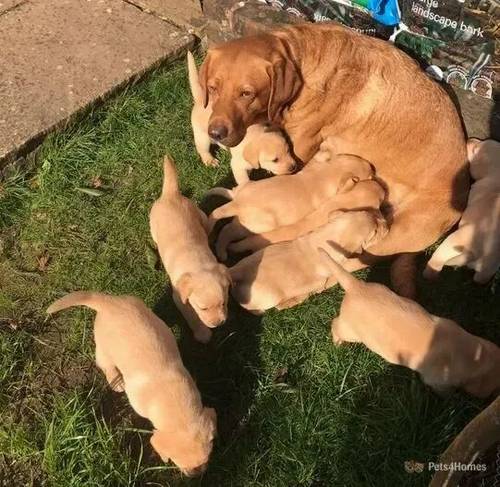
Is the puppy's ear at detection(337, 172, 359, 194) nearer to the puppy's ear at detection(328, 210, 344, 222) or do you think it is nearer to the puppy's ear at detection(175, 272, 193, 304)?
the puppy's ear at detection(328, 210, 344, 222)

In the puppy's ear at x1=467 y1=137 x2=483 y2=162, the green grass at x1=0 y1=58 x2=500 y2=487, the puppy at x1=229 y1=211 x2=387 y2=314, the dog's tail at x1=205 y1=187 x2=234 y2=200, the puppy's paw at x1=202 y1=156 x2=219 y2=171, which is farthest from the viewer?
the puppy's paw at x1=202 y1=156 x2=219 y2=171

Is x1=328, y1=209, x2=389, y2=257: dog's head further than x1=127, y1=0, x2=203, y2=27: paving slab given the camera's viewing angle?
No

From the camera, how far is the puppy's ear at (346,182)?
4352 millimetres

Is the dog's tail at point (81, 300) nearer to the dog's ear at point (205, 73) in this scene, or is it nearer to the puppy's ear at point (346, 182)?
the dog's ear at point (205, 73)

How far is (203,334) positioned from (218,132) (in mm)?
1299

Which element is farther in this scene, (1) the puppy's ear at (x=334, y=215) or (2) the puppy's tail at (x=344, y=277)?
(1) the puppy's ear at (x=334, y=215)

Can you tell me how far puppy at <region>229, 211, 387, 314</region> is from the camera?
396 cm

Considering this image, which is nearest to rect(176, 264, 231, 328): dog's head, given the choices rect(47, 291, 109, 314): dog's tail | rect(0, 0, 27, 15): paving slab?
rect(47, 291, 109, 314): dog's tail

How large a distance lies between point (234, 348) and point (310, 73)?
1915 millimetres

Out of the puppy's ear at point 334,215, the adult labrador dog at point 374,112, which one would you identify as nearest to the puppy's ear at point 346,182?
the puppy's ear at point 334,215

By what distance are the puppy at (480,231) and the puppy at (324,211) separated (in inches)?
21.9

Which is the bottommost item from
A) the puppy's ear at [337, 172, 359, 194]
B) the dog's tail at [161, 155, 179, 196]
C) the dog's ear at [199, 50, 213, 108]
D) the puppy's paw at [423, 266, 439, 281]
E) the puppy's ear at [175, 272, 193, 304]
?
the puppy's paw at [423, 266, 439, 281]

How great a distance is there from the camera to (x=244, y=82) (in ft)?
13.4

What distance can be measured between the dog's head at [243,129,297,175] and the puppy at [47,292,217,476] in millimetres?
1468
